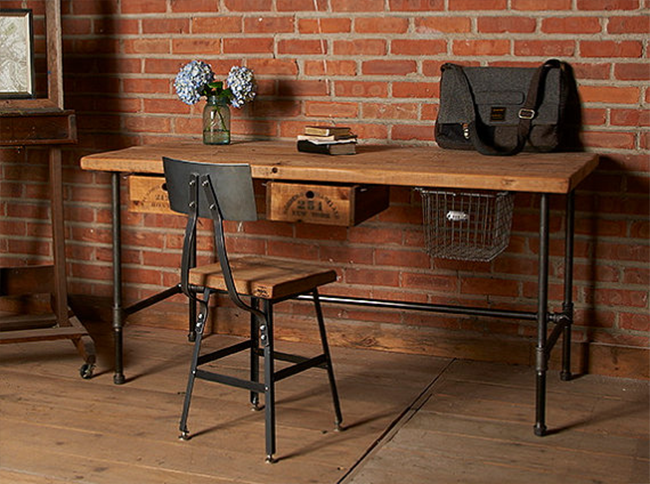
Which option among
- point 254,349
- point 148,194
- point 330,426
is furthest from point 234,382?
point 148,194

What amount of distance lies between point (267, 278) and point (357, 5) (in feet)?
4.41

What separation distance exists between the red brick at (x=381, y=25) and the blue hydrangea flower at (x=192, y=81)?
0.61m

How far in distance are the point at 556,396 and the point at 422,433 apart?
24.5 inches

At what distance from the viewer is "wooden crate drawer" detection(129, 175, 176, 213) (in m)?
3.43

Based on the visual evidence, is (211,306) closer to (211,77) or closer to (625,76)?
(211,77)

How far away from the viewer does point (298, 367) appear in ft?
10.0

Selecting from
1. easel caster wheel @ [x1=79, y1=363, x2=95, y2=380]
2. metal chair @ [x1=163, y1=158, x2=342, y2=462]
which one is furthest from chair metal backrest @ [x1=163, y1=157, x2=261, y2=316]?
easel caster wheel @ [x1=79, y1=363, x2=95, y2=380]

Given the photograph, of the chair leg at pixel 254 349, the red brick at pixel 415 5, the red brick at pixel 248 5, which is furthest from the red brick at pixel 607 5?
the chair leg at pixel 254 349

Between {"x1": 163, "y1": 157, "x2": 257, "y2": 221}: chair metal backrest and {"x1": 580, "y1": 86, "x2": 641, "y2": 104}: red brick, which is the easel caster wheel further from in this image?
{"x1": 580, "y1": 86, "x2": 641, "y2": 104}: red brick

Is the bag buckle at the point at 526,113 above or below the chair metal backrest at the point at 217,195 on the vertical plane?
above

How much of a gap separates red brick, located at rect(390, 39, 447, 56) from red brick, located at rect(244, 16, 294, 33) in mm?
445

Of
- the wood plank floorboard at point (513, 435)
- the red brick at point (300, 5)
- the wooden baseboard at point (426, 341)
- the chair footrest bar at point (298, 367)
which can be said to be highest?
the red brick at point (300, 5)

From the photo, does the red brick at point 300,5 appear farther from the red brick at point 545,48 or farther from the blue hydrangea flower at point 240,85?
the red brick at point 545,48

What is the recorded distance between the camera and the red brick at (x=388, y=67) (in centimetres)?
384
